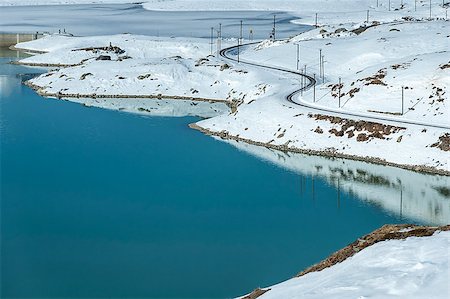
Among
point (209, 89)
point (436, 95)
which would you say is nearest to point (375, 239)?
point (436, 95)

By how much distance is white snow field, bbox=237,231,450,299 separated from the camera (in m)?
19.4

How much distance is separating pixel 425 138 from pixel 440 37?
4347cm

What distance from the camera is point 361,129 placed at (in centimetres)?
5675

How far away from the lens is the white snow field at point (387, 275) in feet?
63.7

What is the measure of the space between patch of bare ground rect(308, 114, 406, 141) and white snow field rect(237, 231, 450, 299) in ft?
102

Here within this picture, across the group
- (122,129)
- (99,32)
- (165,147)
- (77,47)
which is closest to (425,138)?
(165,147)

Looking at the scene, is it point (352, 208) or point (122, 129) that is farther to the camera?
point (122, 129)

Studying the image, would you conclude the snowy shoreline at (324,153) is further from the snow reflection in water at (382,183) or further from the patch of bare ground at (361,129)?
the patch of bare ground at (361,129)

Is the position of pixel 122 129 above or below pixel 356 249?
below

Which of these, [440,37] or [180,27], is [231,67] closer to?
[440,37]

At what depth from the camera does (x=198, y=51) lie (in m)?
122

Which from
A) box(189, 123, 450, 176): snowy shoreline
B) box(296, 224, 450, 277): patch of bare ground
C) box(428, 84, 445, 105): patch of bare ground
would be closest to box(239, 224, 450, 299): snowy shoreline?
box(296, 224, 450, 277): patch of bare ground

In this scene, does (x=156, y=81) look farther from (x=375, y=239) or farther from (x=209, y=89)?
(x=375, y=239)

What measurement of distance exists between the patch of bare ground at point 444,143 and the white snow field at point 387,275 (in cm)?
2745
